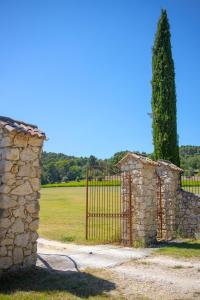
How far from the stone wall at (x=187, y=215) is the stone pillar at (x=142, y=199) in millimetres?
1816

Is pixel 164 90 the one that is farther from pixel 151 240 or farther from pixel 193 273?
pixel 193 273

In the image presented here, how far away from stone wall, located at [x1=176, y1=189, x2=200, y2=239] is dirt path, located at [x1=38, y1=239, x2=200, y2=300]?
10.6 feet

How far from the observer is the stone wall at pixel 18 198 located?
6.85 metres

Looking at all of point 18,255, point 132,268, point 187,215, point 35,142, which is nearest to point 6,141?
point 35,142

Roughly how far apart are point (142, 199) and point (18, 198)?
5193 millimetres

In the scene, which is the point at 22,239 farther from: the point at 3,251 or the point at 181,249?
the point at 181,249

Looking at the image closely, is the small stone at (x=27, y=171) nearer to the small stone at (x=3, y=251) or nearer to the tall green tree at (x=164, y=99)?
Result: the small stone at (x=3, y=251)

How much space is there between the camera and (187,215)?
13.0 m

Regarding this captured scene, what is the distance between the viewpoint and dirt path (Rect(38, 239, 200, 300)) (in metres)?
6.10

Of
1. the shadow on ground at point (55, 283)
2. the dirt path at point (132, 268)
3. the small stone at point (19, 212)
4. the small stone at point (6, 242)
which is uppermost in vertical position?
the small stone at point (19, 212)

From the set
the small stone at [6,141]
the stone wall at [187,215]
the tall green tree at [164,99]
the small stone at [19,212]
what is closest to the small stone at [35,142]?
the small stone at [6,141]

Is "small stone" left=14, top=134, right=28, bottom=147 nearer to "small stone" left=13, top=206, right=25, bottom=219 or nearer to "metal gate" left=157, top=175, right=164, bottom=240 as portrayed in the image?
"small stone" left=13, top=206, right=25, bottom=219

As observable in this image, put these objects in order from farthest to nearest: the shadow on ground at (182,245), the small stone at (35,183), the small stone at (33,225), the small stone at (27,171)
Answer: the shadow on ground at (182,245), the small stone at (35,183), the small stone at (33,225), the small stone at (27,171)

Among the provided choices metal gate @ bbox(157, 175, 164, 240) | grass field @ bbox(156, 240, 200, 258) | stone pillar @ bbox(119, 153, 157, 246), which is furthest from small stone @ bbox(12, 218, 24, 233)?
metal gate @ bbox(157, 175, 164, 240)
